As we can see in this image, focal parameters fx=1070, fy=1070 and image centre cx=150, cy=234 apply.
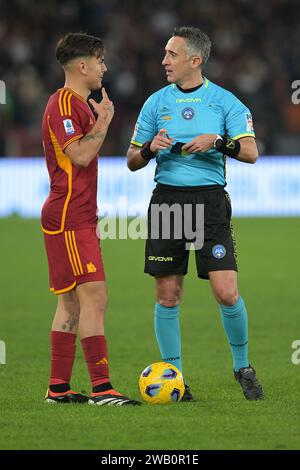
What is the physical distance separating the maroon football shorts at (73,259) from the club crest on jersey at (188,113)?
3.17ft

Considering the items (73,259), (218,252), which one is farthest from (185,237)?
(73,259)

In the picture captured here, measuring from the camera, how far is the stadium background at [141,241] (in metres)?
5.71

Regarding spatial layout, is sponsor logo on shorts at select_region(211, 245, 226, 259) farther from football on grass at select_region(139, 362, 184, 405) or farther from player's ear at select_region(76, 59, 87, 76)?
player's ear at select_region(76, 59, 87, 76)

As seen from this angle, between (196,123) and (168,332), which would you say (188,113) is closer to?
(196,123)

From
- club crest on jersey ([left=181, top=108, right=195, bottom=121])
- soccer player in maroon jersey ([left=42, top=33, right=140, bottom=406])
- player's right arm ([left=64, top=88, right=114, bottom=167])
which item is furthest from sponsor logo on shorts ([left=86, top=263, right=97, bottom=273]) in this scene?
club crest on jersey ([left=181, top=108, right=195, bottom=121])

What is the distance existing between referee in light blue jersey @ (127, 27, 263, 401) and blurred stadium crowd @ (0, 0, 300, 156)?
566 inches

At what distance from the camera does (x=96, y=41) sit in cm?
630

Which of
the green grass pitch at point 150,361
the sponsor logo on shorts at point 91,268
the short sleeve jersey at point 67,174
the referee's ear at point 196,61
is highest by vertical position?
the referee's ear at point 196,61

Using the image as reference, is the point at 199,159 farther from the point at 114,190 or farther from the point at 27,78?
the point at 27,78

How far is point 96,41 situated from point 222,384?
95.8 inches

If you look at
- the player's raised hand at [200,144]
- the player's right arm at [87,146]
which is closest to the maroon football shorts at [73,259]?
the player's right arm at [87,146]

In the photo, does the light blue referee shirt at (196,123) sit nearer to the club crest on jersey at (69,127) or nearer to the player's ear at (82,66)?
the player's ear at (82,66)

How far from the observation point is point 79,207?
6.25 meters

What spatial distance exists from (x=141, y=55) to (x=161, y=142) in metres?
17.1
